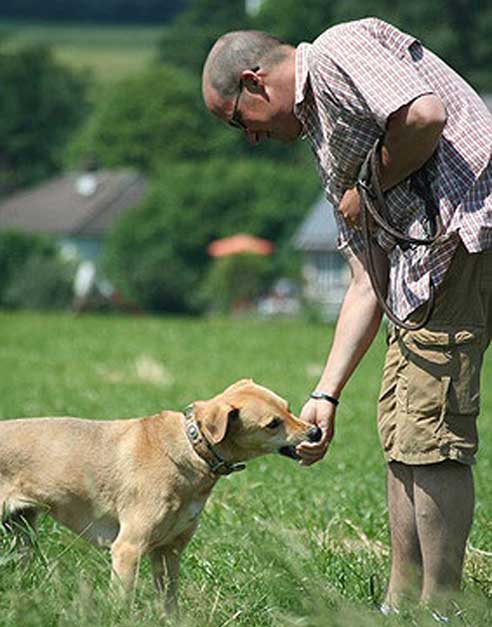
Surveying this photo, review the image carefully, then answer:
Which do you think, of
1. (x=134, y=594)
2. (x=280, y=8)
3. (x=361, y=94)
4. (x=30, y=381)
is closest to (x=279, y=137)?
(x=361, y=94)

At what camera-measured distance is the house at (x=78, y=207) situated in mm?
92875

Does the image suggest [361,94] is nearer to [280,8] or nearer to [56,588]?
[56,588]

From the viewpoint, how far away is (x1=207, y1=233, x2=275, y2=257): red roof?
74.0 m

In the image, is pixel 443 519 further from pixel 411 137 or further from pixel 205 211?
pixel 205 211

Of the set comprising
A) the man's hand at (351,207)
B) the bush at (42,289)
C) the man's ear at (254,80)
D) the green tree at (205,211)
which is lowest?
the green tree at (205,211)

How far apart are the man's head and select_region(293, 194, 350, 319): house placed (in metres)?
67.4

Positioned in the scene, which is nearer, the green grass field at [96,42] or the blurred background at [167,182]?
the blurred background at [167,182]

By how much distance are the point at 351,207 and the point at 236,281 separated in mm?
63747

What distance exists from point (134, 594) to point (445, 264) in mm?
1491

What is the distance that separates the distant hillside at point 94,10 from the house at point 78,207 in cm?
3875

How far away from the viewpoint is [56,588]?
17.0 feet

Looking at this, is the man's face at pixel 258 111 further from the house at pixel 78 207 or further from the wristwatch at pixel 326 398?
the house at pixel 78 207

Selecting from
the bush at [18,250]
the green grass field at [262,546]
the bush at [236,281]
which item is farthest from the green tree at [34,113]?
the green grass field at [262,546]

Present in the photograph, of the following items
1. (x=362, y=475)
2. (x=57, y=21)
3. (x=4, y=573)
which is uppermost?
(x=4, y=573)
